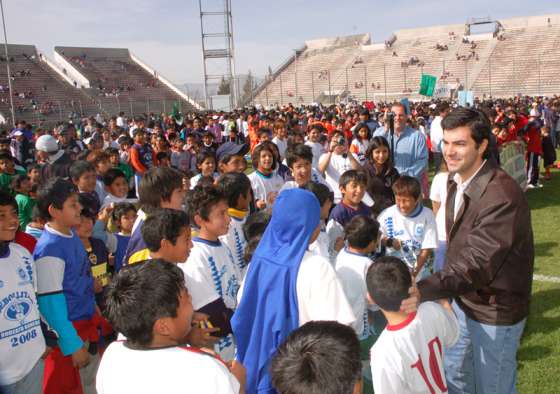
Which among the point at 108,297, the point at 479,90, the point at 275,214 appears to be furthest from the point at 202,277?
the point at 479,90

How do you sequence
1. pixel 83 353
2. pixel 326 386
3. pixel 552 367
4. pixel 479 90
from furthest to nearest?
pixel 479 90 → pixel 552 367 → pixel 83 353 → pixel 326 386

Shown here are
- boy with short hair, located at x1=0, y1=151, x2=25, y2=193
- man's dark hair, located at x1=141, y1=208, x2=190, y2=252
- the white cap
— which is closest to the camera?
man's dark hair, located at x1=141, y1=208, x2=190, y2=252

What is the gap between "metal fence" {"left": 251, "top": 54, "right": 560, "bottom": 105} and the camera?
123ft

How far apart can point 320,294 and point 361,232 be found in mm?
1270

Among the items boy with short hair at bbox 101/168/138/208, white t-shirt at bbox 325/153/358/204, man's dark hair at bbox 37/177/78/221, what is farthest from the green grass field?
boy with short hair at bbox 101/168/138/208

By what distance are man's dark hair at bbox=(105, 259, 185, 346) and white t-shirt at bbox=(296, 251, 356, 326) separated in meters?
0.63

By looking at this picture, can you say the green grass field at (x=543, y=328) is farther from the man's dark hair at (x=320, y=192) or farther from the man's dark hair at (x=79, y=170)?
the man's dark hair at (x=79, y=170)

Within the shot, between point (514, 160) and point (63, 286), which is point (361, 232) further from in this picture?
point (514, 160)

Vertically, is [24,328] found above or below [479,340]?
above

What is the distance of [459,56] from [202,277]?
47.9 meters

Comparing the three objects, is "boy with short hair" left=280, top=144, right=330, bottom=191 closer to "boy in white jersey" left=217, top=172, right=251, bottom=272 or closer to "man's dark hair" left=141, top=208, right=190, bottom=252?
"boy in white jersey" left=217, top=172, right=251, bottom=272

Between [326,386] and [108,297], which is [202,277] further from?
[326,386]

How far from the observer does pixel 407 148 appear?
6.98 meters

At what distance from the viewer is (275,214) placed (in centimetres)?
246
